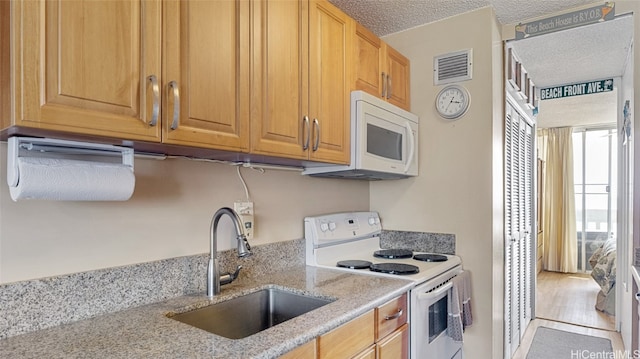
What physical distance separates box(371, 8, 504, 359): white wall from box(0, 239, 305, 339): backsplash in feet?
4.24

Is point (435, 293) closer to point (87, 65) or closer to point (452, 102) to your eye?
point (452, 102)

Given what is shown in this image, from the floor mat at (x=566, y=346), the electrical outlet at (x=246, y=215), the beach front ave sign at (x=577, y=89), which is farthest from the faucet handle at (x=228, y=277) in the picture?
the beach front ave sign at (x=577, y=89)

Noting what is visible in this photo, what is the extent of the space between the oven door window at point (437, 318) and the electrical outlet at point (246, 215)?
94cm

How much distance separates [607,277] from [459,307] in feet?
9.49

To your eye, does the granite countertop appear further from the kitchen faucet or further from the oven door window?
the oven door window

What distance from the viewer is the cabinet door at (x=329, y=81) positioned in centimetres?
162

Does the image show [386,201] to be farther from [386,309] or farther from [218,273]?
[218,273]

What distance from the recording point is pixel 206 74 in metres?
1.18

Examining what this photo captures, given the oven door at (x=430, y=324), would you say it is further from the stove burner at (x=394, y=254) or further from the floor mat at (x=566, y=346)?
the floor mat at (x=566, y=346)

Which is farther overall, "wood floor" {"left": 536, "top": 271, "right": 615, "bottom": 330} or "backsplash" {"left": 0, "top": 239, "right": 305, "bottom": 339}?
"wood floor" {"left": 536, "top": 271, "right": 615, "bottom": 330}

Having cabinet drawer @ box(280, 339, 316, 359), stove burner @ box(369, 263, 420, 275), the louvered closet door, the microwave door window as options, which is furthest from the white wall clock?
cabinet drawer @ box(280, 339, 316, 359)

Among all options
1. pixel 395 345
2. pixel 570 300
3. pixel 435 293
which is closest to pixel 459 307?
pixel 435 293

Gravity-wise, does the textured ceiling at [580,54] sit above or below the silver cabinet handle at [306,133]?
above

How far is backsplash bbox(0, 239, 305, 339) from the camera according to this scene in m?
1.03
